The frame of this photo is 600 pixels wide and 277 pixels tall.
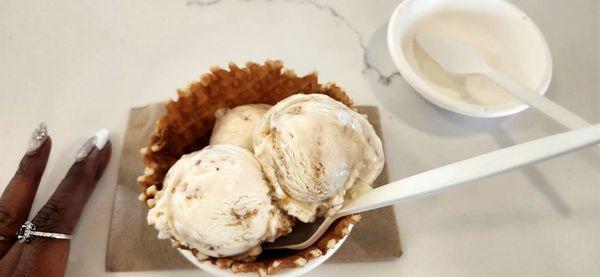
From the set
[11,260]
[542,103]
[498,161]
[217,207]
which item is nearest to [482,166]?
[498,161]

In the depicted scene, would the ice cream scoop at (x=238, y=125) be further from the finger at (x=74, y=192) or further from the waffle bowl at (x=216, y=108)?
the finger at (x=74, y=192)

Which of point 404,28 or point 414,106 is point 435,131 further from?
point 404,28

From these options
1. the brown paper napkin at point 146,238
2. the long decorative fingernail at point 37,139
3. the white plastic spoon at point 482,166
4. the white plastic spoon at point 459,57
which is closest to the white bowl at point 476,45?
the white plastic spoon at point 459,57

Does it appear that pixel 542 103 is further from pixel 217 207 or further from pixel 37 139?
pixel 37 139

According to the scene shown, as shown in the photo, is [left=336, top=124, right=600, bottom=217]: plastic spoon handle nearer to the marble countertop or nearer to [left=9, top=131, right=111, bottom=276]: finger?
the marble countertop

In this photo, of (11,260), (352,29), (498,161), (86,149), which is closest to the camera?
(498,161)

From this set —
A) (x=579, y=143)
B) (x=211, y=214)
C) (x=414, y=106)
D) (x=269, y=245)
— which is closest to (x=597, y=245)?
(x=414, y=106)

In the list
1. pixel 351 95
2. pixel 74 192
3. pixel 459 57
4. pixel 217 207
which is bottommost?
pixel 74 192
